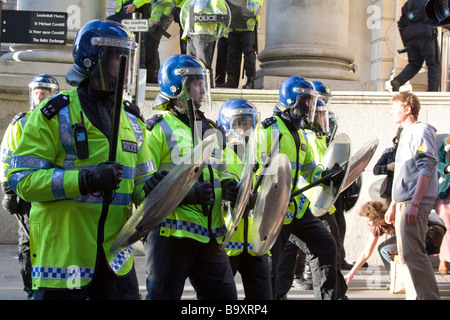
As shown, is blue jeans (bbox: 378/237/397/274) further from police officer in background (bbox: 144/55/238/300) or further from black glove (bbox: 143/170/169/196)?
black glove (bbox: 143/170/169/196)

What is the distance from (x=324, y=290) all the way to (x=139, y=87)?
8.08 ft

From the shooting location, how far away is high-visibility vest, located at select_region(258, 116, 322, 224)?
5875 mm

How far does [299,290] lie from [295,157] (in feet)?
7.38

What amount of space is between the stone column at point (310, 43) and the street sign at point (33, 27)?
9.30 feet

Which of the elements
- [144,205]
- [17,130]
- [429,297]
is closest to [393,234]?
[429,297]

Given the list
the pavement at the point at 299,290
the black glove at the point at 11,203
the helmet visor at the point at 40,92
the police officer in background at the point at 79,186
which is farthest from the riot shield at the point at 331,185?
the helmet visor at the point at 40,92

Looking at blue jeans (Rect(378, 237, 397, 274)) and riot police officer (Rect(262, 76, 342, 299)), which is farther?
blue jeans (Rect(378, 237, 397, 274))

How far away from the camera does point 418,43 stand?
10.3 meters

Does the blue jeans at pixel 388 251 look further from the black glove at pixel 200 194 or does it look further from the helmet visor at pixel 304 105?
the black glove at pixel 200 194

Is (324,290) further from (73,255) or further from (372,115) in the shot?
(372,115)

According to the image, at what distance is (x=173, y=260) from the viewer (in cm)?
419

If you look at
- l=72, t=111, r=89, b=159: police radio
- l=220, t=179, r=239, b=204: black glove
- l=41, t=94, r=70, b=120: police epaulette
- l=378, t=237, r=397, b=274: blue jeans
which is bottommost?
l=378, t=237, r=397, b=274: blue jeans

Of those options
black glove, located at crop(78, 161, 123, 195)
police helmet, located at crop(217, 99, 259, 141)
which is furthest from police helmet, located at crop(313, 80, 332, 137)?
black glove, located at crop(78, 161, 123, 195)

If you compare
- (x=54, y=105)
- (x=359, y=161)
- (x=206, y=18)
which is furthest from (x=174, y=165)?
(x=206, y=18)
